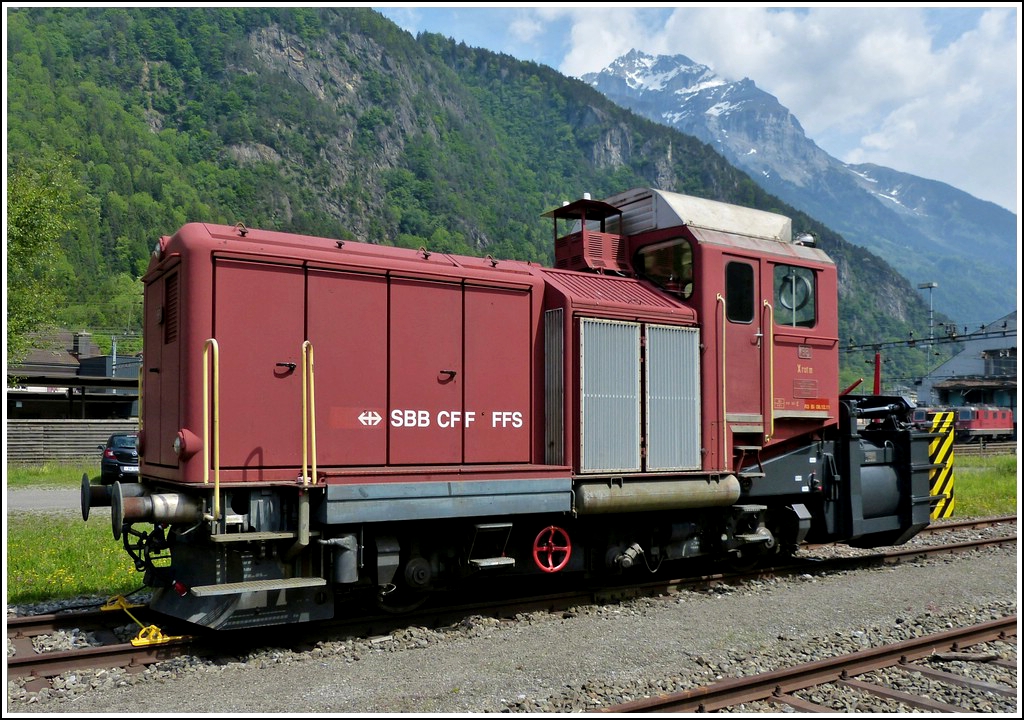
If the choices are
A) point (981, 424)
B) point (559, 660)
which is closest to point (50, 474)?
point (559, 660)

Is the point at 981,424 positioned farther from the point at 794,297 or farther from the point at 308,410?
the point at 308,410

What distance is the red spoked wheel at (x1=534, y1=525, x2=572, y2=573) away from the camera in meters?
7.92

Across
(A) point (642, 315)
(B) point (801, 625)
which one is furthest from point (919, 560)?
(A) point (642, 315)

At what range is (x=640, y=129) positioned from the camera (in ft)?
570

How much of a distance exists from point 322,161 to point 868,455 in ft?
387

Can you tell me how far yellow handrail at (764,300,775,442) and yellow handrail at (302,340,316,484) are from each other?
527 cm

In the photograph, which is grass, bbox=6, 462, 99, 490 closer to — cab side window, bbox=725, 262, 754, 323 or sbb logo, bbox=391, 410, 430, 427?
sbb logo, bbox=391, 410, 430, 427

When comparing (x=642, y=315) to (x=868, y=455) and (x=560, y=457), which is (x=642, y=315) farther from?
(x=868, y=455)

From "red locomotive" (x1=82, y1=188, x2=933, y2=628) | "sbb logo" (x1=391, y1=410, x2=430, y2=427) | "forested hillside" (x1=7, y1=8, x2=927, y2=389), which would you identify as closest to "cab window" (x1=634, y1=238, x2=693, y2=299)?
"red locomotive" (x1=82, y1=188, x2=933, y2=628)

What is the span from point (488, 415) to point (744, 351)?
3.28m

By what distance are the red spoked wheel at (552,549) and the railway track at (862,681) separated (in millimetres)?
2447

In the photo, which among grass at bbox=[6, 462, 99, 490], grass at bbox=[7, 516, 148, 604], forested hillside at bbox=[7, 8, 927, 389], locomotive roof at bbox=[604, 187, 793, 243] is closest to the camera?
grass at bbox=[7, 516, 148, 604]

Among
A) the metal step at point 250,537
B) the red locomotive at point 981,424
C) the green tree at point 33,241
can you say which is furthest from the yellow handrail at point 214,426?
the red locomotive at point 981,424

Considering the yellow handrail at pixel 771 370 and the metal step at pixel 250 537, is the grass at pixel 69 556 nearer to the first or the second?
the metal step at pixel 250 537
